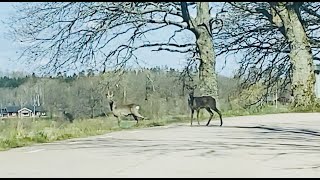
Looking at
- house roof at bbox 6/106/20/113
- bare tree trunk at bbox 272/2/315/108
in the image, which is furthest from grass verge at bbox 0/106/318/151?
bare tree trunk at bbox 272/2/315/108

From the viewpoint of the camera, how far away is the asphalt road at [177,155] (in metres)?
10.1

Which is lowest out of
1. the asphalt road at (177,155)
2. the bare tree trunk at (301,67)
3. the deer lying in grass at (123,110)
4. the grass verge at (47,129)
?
the asphalt road at (177,155)

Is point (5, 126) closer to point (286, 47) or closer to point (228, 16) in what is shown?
point (228, 16)

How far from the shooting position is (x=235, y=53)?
34375 mm

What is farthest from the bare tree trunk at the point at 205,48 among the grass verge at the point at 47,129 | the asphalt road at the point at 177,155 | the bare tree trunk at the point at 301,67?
the asphalt road at the point at 177,155

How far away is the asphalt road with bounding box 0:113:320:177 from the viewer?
33.0 feet

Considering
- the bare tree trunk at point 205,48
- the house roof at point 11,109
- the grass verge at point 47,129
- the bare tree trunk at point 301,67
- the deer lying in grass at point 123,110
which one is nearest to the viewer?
the grass verge at point 47,129

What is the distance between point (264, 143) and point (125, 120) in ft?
36.8

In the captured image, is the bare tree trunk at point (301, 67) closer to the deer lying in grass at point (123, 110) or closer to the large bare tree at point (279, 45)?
the large bare tree at point (279, 45)

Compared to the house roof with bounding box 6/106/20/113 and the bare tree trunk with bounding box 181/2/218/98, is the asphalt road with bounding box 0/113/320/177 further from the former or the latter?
the bare tree trunk with bounding box 181/2/218/98

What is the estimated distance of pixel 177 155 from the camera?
40.5ft

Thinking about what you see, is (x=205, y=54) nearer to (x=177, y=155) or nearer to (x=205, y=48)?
(x=205, y=48)

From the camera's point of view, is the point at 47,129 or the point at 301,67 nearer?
the point at 47,129

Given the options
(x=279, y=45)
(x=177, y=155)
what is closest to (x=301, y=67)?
(x=279, y=45)
